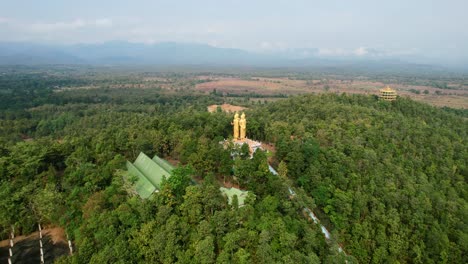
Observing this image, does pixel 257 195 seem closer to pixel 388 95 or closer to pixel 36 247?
pixel 36 247

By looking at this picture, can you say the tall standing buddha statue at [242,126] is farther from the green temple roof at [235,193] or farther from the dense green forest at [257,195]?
the green temple roof at [235,193]

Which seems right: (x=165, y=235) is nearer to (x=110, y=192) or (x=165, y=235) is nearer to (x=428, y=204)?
(x=110, y=192)

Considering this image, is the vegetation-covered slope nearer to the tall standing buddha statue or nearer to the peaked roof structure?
the tall standing buddha statue

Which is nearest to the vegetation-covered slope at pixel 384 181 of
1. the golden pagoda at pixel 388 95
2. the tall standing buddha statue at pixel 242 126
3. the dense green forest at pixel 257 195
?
the dense green forest at pixel 257 195

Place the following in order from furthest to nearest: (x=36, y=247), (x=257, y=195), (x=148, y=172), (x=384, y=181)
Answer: (x=384, y=181) < (x=148, y=172) < (x=257, y=195) < (x=36, y=247)

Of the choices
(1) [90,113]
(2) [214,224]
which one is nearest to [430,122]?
(2) [214,224]

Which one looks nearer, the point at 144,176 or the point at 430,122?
the point at 144,176

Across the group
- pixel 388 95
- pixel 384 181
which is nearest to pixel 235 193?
pixel 384 181
